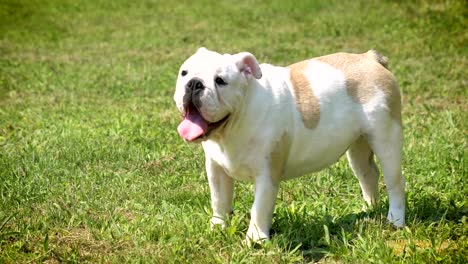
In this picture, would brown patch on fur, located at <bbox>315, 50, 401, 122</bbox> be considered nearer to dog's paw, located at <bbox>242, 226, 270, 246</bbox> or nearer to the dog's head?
the dog's head

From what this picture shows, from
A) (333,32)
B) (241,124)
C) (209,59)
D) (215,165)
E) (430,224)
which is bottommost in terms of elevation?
(333,32)

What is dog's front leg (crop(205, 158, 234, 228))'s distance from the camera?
5031 mm

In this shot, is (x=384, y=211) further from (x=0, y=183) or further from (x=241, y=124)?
(x=0, y=183)

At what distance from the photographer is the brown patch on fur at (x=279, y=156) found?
4.75 metres

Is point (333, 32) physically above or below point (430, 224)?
below

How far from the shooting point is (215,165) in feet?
16.4

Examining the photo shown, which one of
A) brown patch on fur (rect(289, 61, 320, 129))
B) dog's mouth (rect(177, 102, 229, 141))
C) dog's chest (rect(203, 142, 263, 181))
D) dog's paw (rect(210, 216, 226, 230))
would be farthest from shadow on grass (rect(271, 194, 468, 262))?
dog's mouth (rect(177, 102, 229, 141))

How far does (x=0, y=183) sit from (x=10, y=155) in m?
1.06

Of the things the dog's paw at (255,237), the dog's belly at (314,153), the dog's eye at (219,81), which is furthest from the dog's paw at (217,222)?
the dog's eye at (219,81)

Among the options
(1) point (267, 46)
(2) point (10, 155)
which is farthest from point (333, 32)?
(2) point (10, 155)

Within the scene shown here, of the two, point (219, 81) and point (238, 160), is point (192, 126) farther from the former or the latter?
point (238, 160)

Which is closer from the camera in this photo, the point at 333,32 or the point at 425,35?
the point at 425,35

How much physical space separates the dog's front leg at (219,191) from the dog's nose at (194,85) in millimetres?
714

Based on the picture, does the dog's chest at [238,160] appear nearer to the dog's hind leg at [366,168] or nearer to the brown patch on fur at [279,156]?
the brown patch on fur at [279,156]
